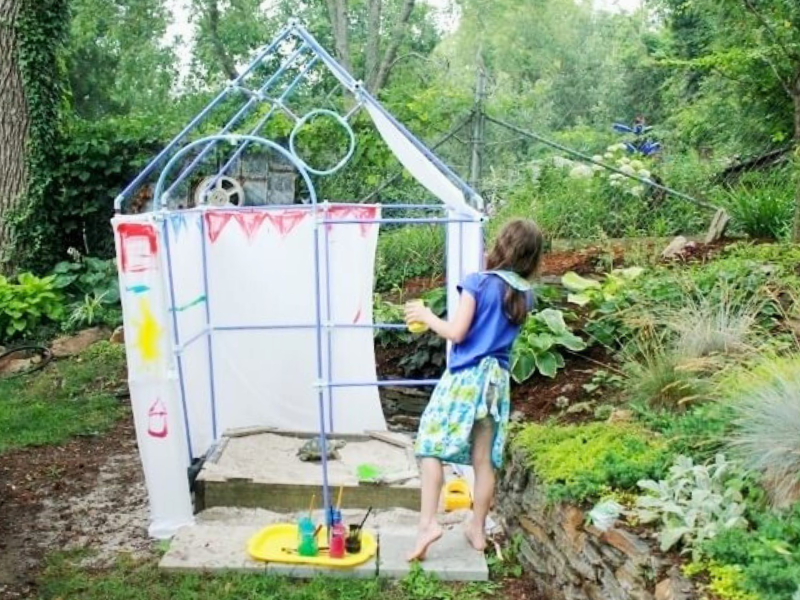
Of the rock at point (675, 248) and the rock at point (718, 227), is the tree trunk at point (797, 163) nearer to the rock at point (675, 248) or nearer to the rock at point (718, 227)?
the rock at point (718, 227)

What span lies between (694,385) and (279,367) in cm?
246

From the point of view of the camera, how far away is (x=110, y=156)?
912 centimetres

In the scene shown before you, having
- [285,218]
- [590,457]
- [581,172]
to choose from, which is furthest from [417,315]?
[581,172]

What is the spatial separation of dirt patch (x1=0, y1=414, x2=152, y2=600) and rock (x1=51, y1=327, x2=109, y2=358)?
6.96ft

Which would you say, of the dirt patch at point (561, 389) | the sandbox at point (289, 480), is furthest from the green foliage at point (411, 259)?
the sandbox at point (289, 480)

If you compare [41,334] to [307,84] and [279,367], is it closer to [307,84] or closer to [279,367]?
[279,367]

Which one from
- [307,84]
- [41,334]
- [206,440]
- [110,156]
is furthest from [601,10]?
[206,440]

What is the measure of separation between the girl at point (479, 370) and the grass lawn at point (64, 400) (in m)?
2.99

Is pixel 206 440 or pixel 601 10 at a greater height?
pixel 601 10

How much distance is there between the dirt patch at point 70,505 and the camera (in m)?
3.59

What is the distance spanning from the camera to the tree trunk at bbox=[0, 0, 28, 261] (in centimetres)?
829

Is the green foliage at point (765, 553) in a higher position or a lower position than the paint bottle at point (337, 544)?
higher

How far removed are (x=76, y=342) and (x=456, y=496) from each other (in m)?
4.64

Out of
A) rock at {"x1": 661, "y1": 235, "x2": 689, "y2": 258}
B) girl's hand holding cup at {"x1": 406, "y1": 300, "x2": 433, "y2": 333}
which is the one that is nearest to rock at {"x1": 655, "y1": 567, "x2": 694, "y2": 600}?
girl's hand holding cup at {"x1": 406, "y1": 300, "x2": 433, "y2": 333}
